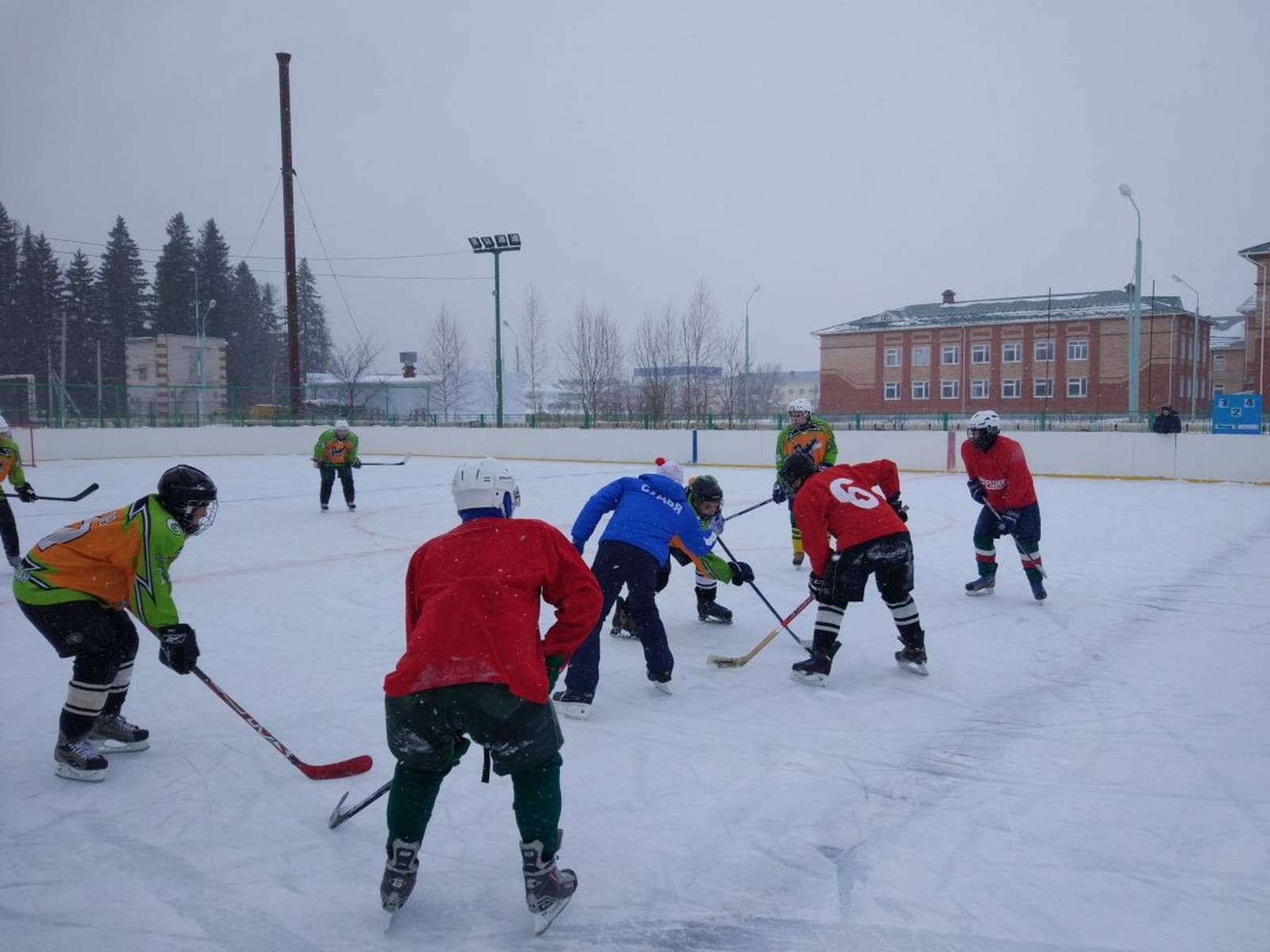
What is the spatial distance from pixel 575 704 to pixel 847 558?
1541 mm

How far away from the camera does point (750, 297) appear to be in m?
28.8

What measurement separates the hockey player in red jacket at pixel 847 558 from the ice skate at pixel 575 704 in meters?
1.14

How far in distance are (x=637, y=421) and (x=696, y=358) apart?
6730mm

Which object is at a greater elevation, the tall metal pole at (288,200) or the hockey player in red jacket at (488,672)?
the tall metal pole at (288,200)

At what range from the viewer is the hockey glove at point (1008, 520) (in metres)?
6.37

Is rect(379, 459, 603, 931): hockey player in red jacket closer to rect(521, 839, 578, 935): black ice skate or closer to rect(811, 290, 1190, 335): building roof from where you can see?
rect(521, 839, 578, 935): black ice skate

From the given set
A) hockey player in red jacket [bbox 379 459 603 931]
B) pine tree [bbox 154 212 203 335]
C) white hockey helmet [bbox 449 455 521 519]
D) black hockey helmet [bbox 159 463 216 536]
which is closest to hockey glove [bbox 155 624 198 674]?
black hockey helmet [bbox 159 463 216 536]

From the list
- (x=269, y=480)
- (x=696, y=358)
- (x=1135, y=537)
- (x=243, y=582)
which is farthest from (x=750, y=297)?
(x=243, y=582)

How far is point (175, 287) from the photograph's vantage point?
161ft

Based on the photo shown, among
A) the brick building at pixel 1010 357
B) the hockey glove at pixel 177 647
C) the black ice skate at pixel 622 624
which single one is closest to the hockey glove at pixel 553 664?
the hockey glove at pixel 177 647

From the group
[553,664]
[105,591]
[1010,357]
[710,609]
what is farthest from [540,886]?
[1010,357]

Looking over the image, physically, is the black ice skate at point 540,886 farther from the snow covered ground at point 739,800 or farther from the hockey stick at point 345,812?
the hockey stick at point 345,812

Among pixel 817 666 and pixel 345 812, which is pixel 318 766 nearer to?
pixel 345 812

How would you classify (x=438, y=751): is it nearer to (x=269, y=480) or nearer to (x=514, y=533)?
(x=514, y=533)
